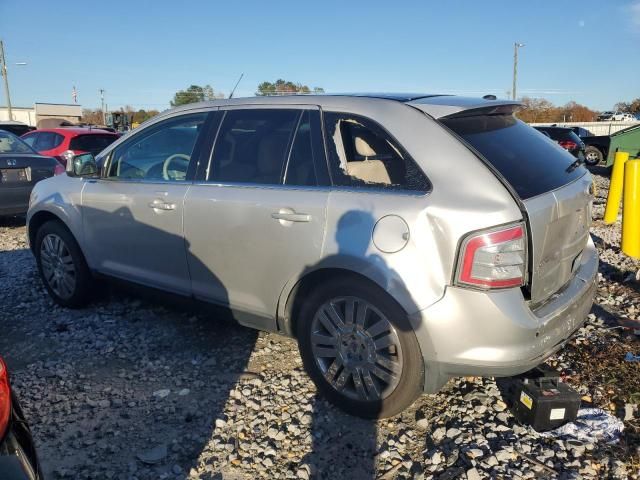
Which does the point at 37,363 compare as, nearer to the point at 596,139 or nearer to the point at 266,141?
the point at 266,141

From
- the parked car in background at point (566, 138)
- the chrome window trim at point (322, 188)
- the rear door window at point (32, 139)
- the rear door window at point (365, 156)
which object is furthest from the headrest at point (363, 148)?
the parked car in background at point (566, 138)

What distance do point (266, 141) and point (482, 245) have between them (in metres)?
1.58

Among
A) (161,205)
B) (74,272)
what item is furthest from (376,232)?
(74,272)

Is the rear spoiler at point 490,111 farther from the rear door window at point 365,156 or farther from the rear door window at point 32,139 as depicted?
the rear door window at point 32,139

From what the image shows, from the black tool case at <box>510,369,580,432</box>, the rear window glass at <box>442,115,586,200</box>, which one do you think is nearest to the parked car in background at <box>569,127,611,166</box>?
the rear window glass at <box>442,115,586,200</box>

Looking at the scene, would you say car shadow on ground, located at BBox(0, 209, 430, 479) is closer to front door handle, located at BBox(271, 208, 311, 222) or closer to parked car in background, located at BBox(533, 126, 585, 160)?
front door handle, located at BBox(271, 208, 311, 222)

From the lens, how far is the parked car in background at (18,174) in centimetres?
752

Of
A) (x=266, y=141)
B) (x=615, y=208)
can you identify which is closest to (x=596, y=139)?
(x=615, y=208)

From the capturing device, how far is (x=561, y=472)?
101 inches

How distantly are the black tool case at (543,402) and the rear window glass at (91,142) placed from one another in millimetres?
9632

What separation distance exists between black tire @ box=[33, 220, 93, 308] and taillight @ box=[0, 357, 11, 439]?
288 centimetres

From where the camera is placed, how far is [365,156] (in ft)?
10.2

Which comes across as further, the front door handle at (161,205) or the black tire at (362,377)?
the front door handle at (161,205)

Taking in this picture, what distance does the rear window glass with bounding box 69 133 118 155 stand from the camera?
10.6 metres
